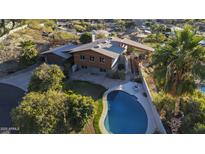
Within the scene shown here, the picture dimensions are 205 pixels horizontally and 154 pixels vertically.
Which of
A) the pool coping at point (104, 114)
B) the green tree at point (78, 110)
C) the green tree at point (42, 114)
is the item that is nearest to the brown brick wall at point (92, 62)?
the pool coping at point (104, 114)

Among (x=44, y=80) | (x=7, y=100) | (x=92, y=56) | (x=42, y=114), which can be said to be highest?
(x=92, y=56)

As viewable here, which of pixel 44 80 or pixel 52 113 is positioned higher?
pixel 44 80

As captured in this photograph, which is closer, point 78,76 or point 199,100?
point 199,100

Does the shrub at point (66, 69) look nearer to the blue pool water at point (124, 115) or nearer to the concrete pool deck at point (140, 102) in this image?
the concrete pool deck at point (140, 102)

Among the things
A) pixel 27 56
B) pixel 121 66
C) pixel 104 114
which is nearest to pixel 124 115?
pixel 104 114

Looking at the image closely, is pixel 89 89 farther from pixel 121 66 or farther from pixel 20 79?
pixel 20 79

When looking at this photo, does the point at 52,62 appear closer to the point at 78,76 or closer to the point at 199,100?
the point at 78,76
